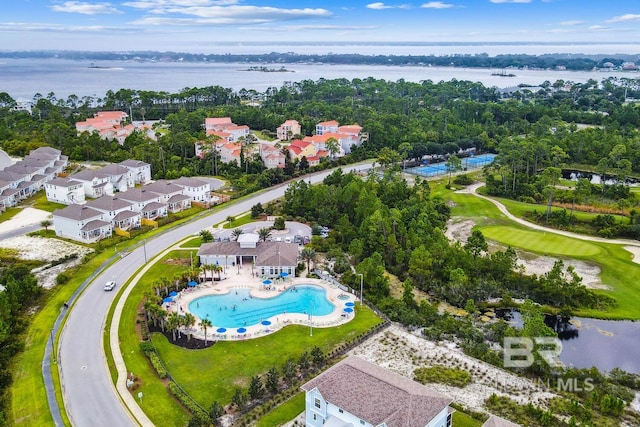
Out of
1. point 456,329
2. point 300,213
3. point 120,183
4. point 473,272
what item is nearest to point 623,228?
point 473,272

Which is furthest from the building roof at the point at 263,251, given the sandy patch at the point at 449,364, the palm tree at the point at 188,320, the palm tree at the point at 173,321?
the sandy patch at the point at 449,364

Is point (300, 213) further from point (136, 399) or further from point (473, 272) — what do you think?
point (136, 399)

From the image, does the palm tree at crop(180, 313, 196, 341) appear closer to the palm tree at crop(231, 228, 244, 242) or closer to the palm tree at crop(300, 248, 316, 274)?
the palm tree at crop(300, 248, 316, 274)

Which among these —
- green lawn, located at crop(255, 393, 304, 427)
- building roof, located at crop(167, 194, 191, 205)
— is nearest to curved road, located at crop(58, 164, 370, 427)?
green lawn, located at crop(255, 393, 304, 427)

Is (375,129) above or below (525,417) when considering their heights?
above

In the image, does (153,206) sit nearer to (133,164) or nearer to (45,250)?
(45,250)

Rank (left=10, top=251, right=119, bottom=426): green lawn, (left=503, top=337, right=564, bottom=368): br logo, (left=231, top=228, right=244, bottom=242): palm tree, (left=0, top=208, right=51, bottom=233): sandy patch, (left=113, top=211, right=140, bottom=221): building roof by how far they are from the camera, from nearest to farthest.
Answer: (left=10, top=251, right=119, bottom=426): green lawn → (left=503, top=337, right=564, bottom=368): br logo → (left=231, top=228, right=244, bottom=242): palm tree → (left=113, top=211, right=140, bottom=221): building roof → (left=0, top=208, right=51, bottom=233): sandy patch
